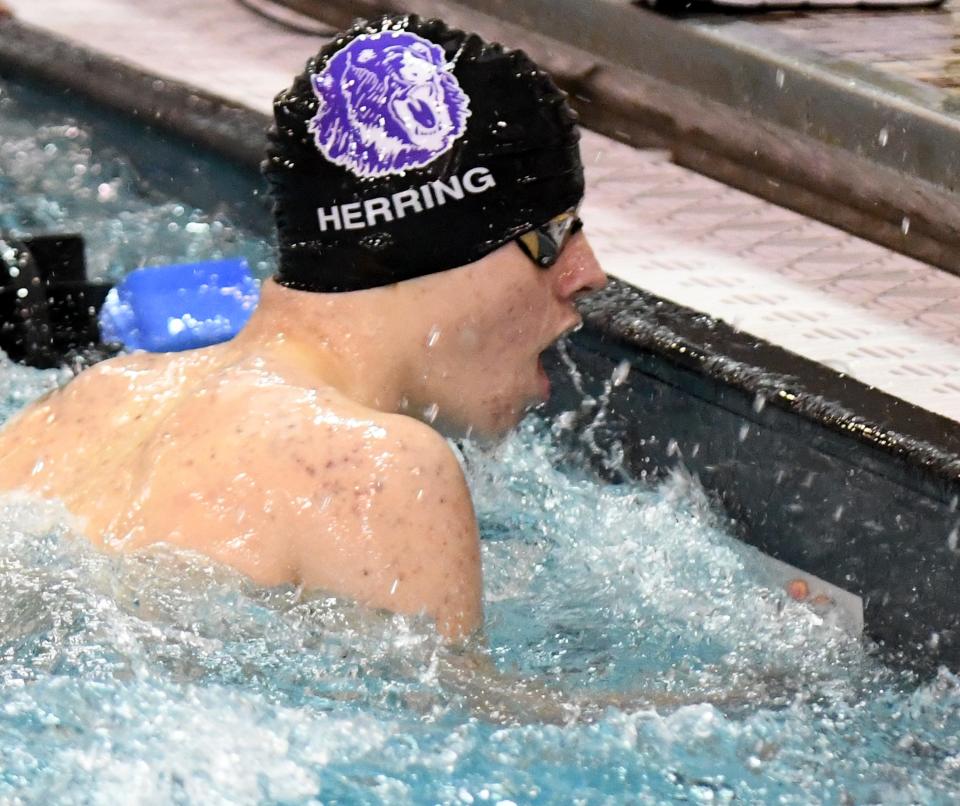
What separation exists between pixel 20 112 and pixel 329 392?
3.48m

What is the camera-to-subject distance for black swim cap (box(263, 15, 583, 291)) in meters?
2.04

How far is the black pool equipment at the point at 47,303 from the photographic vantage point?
3.42 metres

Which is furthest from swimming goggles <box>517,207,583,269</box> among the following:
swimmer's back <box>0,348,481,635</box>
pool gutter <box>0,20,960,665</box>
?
pool gutter <box>0,20,960,665</box>

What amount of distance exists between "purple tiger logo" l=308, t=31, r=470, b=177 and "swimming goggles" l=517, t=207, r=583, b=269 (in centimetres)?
16

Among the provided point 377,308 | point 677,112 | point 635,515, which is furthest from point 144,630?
point 677,112

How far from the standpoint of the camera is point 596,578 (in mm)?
2695

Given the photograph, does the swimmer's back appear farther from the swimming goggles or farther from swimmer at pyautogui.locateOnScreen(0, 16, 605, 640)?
the swimming goggles

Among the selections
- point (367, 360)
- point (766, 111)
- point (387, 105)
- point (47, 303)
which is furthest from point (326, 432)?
point (766, 111)

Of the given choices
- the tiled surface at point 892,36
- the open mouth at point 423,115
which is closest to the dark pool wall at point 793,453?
the open mouth at point 423,115

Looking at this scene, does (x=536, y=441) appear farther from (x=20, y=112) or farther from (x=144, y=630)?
(x=20, y=112)

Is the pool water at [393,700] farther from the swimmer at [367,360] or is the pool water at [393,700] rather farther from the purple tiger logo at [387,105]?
the purple tiger logo at [387,105]

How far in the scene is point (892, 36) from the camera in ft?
16.6

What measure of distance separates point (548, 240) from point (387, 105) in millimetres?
285

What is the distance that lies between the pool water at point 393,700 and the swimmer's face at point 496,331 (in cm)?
36
